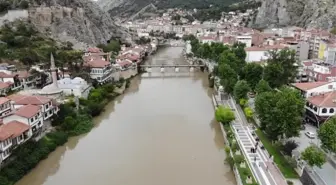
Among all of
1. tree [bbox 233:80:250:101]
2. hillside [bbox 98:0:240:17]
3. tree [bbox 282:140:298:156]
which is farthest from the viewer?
hillside [bbox 98:0:240:17]

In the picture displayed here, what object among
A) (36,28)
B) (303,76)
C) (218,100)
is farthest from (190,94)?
(36,28)

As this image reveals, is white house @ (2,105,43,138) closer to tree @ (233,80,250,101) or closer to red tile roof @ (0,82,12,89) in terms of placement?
red tile roof @ (0,82,12,89)

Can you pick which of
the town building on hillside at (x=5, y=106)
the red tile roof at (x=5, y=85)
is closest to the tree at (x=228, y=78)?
the town building on hillside at (x=5, y=106)

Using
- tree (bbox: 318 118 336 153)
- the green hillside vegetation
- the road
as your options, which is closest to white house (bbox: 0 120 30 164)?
the road

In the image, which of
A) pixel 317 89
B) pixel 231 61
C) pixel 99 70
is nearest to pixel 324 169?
pixel 317 89

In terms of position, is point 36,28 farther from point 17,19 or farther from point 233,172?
point 233,172

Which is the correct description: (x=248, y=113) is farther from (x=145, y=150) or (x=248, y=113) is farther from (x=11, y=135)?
Result: (x=11, y=135)
